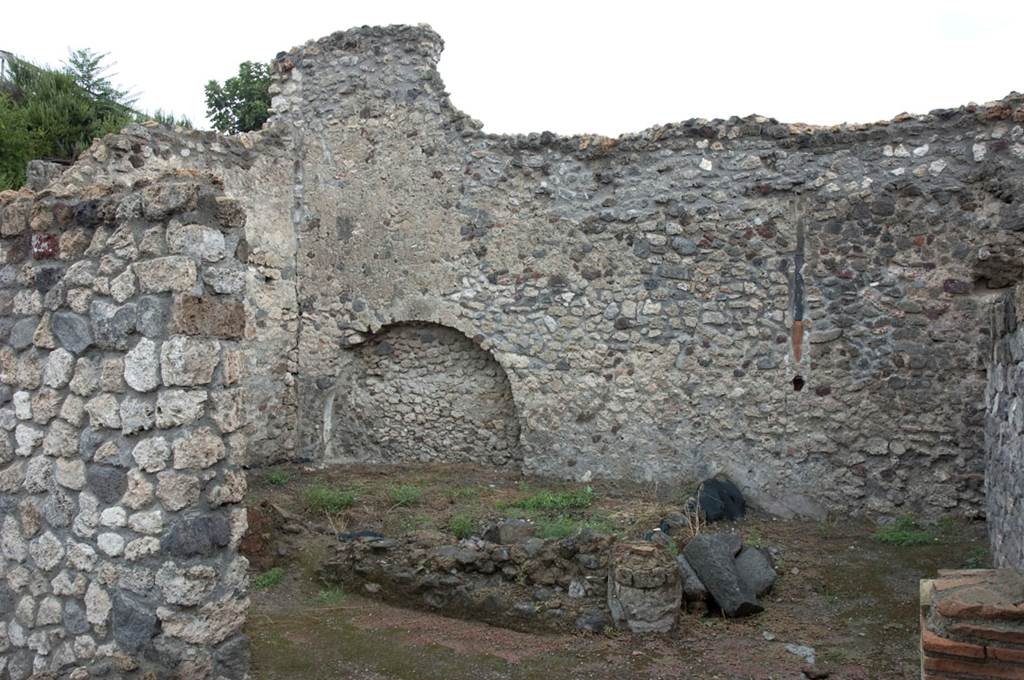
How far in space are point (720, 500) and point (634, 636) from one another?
2.95m

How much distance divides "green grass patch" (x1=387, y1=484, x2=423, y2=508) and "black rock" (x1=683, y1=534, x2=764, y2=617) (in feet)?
9.90

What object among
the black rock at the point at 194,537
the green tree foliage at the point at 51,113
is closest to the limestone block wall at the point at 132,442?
the black rock at the point at 194,537

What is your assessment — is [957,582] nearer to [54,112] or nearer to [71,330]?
[71,330]

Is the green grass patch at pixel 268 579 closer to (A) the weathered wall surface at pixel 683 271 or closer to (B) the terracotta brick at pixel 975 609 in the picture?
(A) the weathered wall surface at pixel 683 271

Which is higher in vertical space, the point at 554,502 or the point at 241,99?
the point at 241,99

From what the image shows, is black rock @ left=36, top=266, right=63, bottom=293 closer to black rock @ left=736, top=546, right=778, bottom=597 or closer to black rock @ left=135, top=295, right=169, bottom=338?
black rock @ left=135, top=295, right=169, bottom=338

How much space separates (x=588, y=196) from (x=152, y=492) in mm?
6115

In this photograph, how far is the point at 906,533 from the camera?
731cm

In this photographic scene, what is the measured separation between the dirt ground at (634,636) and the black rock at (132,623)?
102 centimetres

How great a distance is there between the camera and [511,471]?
9266 mm

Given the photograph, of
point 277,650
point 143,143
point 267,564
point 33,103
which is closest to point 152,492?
point 277,650

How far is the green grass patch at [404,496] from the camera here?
8062 mm

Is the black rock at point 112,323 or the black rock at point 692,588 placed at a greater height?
the black rock at point 112,323

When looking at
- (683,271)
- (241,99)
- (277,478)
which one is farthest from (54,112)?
(683,271)
